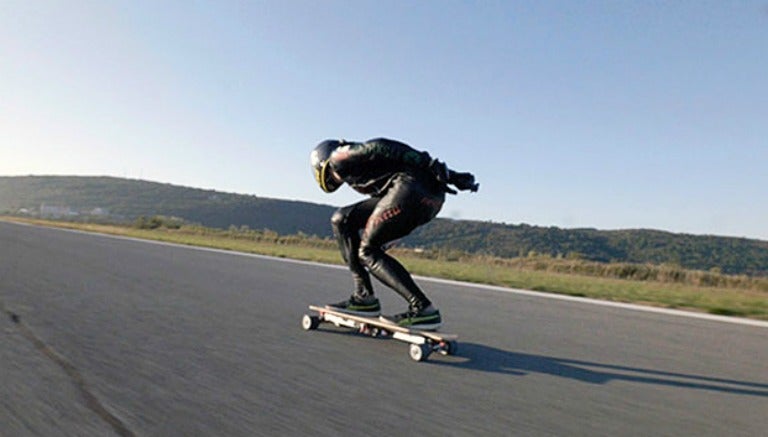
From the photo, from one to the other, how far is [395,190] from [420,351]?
127 cm

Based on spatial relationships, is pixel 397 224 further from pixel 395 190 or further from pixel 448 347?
pixel 448 347

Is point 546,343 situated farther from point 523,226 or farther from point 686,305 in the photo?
point 523,226

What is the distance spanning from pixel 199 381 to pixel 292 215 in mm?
94721

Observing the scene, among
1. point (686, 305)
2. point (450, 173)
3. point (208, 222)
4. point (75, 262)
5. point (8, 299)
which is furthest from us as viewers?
point (208, 222)

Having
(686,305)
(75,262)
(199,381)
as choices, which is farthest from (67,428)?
(75,262)

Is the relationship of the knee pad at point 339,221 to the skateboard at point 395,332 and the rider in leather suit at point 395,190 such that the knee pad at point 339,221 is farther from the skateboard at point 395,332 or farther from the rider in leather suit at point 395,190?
the skateboard at point 395,332

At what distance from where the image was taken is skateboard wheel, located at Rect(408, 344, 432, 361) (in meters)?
4.47

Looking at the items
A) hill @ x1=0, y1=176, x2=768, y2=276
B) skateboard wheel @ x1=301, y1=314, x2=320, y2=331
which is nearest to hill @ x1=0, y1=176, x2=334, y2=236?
hill @ x1=0, y1=176, x2=768, y2=276

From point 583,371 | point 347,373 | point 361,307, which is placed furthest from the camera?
point 361,307

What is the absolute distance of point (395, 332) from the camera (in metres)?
4.98

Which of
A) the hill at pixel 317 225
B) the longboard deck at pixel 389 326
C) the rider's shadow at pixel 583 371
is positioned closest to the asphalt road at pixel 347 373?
the rider's shadow at pixel 583 371

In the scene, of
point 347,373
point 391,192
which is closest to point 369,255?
point 391,192

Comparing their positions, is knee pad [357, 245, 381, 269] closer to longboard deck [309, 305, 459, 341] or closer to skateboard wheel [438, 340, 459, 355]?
longboard deck [309, 305, 459, 341]

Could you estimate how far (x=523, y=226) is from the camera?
68062 mm
